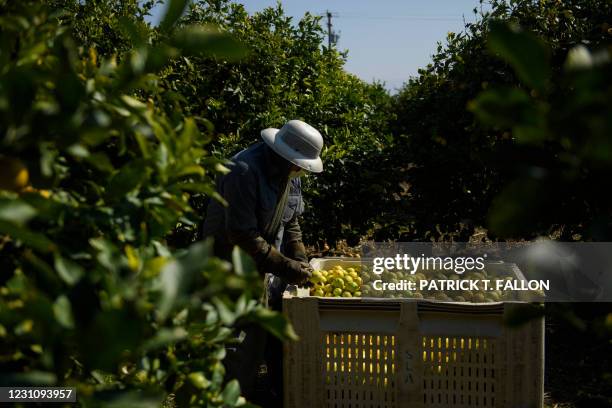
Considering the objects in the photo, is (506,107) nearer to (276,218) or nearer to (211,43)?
(211,43)

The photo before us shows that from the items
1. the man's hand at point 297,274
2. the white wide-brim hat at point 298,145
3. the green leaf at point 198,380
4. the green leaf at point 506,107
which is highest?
the white wide-brim hat at point 298,145

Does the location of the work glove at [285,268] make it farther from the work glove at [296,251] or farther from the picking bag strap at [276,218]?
the work glove at [296,251]

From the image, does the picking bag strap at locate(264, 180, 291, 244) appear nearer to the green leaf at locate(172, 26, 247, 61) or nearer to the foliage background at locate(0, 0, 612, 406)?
the foliage background at locate(0, 0, 612, 406)

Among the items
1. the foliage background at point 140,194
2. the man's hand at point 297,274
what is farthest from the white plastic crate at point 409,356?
the foliage background at point 140,194

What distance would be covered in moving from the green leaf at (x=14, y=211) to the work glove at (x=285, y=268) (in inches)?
100

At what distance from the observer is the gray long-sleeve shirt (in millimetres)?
3262

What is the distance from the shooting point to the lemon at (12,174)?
3.01ft

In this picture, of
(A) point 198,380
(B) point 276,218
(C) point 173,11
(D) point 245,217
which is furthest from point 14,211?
(B) point 276,218

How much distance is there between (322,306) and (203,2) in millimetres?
2926

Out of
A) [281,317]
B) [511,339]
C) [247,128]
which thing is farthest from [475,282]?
[281,317]

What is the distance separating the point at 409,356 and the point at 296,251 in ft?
3.32

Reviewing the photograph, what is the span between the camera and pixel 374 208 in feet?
15.6

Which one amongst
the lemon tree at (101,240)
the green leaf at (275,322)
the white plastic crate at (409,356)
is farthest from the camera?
the white plastic crate at (409,356)

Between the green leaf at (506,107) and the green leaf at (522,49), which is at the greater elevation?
the green leaf at (522,49)
